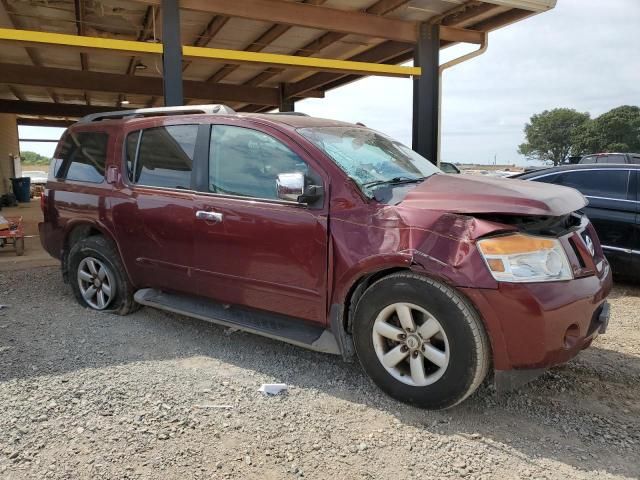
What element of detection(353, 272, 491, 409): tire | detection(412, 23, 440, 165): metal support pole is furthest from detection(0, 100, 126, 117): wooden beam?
detection(353, 272, 491, 409): tire

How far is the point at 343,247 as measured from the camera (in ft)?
10.6

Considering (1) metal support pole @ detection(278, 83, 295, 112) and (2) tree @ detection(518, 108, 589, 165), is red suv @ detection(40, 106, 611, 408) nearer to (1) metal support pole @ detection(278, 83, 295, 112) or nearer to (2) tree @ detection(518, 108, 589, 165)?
(1) metal support pole @ detection(278, 83, 295, 112)

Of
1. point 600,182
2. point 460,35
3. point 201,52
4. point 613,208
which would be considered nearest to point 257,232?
point 201,52

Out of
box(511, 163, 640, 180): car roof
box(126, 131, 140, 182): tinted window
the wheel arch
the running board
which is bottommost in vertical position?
the running board

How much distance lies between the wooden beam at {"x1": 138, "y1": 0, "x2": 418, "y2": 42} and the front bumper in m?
5.48

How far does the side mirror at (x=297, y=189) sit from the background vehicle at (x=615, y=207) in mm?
4189

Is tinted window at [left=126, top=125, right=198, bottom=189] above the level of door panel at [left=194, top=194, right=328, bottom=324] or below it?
above

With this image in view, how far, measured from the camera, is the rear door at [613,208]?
19.0ft

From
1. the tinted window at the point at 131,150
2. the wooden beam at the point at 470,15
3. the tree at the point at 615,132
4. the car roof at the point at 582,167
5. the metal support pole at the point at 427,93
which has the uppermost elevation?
the tree at the point at 615,132

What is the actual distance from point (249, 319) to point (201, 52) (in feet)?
14.8

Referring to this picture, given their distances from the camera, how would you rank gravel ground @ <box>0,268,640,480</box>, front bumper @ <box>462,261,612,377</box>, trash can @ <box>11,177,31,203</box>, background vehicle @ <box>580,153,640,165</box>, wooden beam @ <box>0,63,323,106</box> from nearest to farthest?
gravel ground @ <box>0,268,640,480</box> < front bumper @ <box>462,261,612,377</box> < wooden beam @ <box>0,63,323,106</box> < background vehicle @ <box>580,153,640,165</box> < trash can @ <box>11,177,31,203</box>

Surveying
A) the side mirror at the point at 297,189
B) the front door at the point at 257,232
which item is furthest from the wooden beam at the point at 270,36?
the side mirror at the point at 297,189

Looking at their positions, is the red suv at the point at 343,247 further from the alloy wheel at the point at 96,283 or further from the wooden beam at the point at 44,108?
the wooden beam at the point at 44,108

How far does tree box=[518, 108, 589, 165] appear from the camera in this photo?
74625mm
